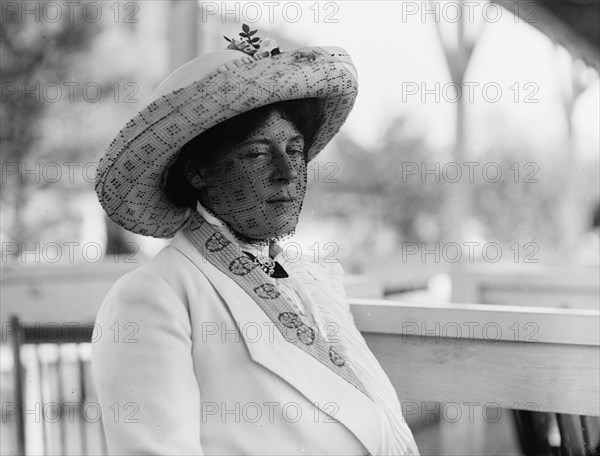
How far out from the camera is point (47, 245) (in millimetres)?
3324

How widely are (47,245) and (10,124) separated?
1.88ft

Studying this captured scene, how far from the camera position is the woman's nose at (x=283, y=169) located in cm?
111

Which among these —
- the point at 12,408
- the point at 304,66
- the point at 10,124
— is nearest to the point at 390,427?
the point at 304,66

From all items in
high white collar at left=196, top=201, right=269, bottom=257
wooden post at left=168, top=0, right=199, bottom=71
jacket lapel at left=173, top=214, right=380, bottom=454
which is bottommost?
jacket lapel at left=173, top=214, right=380, bottom=454

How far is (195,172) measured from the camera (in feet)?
3.80

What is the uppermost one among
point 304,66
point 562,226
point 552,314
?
point 304,66

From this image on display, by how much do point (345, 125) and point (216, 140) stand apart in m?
1.48

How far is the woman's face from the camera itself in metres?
1.11

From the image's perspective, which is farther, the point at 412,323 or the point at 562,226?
the point at 562,226

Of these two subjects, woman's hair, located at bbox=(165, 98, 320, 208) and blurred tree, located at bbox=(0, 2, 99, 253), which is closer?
woman's hair, located at bbox=(165, 98, 320, 208)

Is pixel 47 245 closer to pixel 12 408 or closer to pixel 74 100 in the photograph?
pixel 74 100

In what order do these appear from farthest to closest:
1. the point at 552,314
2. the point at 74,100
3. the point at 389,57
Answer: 1. the point at 389,57
2. the point at 74,100
3. the point at 552,314
